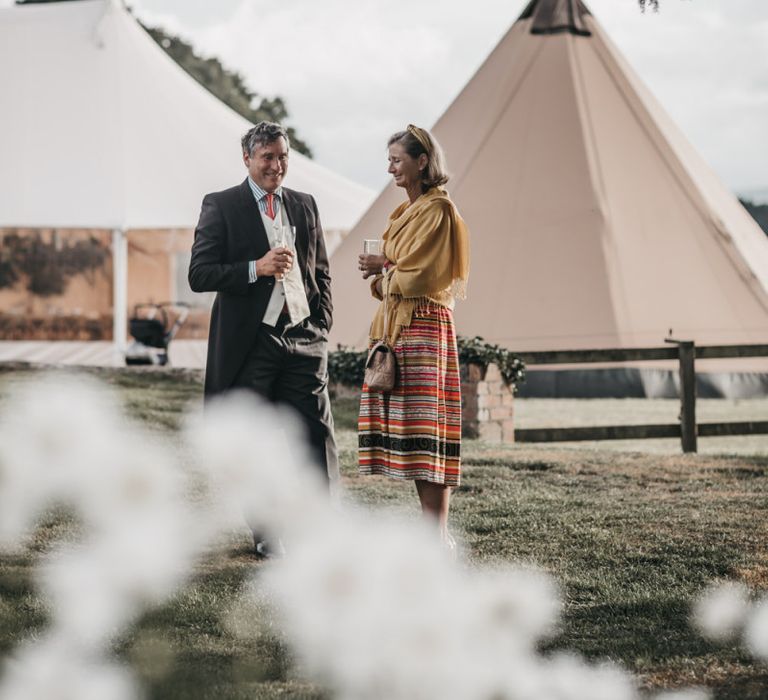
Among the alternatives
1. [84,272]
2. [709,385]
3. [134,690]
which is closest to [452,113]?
[709,385]

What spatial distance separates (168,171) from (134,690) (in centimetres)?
1127

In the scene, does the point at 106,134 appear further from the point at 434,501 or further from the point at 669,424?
the point at 434,501

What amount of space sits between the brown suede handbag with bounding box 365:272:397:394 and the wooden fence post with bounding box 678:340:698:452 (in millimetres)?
4052

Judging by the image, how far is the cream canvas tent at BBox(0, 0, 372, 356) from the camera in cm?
1227

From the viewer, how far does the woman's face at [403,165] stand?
340 cm

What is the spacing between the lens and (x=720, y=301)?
1050 centimetres

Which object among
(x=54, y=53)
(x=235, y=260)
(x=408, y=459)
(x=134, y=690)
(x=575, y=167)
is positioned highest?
(x=54, y=53)

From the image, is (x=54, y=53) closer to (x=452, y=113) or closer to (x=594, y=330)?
(x=452, y=113)

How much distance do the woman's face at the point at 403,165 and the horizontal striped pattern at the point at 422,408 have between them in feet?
1.26

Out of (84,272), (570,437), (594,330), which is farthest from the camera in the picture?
(84,272)

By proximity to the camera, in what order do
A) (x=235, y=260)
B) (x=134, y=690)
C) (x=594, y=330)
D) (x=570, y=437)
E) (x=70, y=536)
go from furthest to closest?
1. (x=594, y=330)
2. (x=570, y=437)
3. (x=70, y=536)
4. (x=235, y=260)
5. (x=134, y=690)

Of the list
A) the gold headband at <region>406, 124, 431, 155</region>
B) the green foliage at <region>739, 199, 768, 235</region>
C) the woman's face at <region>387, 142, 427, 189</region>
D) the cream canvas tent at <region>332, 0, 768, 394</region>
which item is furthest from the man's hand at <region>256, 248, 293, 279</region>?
the green foliage at <region>739, 199, 768, 235</region>

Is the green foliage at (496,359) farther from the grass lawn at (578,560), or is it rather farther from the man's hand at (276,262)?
the man's hand at (276,262)

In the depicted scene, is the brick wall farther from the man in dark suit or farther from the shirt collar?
the shirt collar
